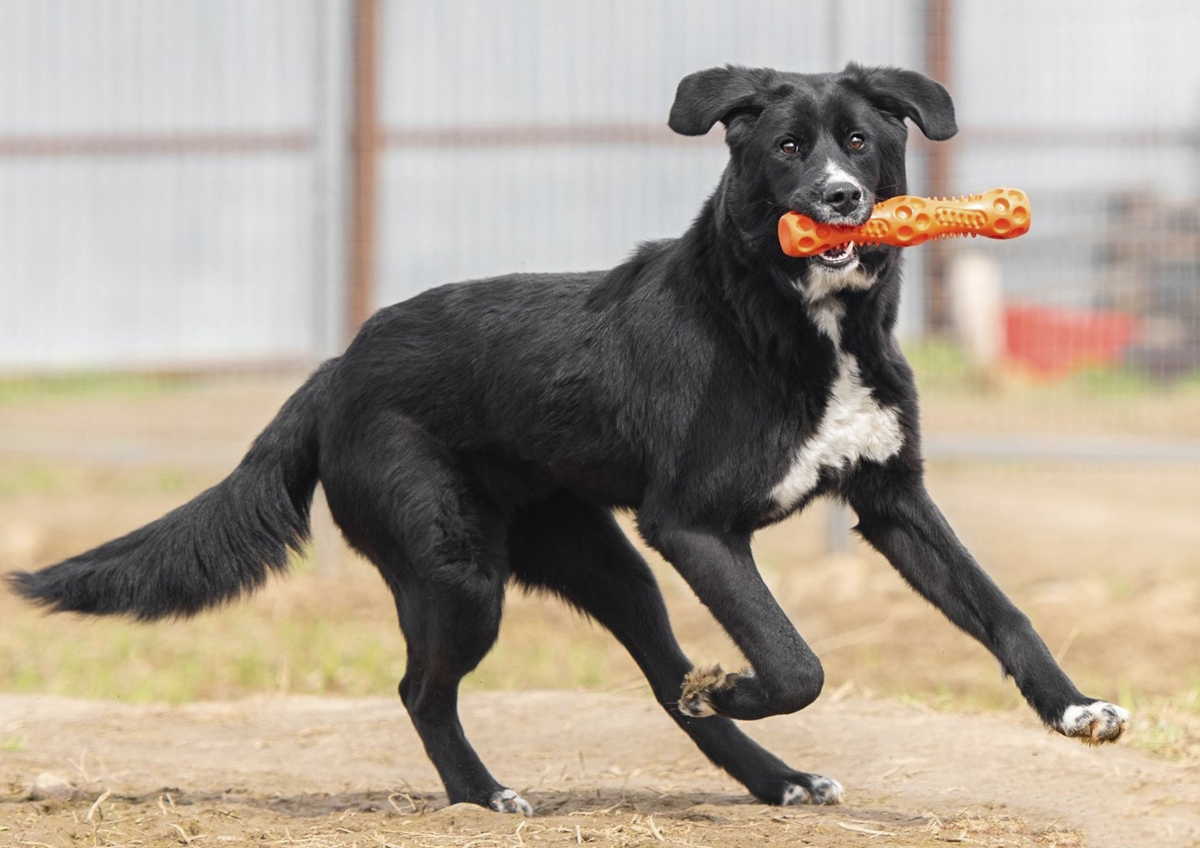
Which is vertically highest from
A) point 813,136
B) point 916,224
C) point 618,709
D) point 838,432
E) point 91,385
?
point 813,136

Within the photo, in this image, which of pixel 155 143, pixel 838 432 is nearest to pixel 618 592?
pixel 838 432

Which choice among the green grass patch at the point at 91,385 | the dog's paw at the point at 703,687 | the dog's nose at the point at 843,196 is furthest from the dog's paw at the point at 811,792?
the green grass patch at the point at 91,385

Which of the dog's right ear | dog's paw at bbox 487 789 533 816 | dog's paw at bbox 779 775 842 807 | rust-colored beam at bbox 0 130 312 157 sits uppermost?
the dog's right ear

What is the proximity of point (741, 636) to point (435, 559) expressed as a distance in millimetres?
787

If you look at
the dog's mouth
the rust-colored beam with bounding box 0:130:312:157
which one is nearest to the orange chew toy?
the dog's mouth

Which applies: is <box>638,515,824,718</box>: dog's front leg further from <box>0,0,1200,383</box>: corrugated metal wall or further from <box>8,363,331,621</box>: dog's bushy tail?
<box>0,0,1200,383</box>: corrugated metal wall

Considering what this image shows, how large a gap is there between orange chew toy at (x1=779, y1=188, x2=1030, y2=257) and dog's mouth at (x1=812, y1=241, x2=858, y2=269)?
23mm

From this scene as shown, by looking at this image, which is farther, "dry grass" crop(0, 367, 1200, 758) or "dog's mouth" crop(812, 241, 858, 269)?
"dry grass" crop(0, 367, 1200, 758)

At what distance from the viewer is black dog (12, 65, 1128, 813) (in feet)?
11.1

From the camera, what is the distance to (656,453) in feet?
11.5

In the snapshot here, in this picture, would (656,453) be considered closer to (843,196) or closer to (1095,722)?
(843,196)

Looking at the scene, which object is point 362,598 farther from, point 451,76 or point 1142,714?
point 1142,714

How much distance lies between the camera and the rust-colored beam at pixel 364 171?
769 centimetres

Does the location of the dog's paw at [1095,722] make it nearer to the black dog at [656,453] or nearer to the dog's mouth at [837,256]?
the black dog at [656,453]
